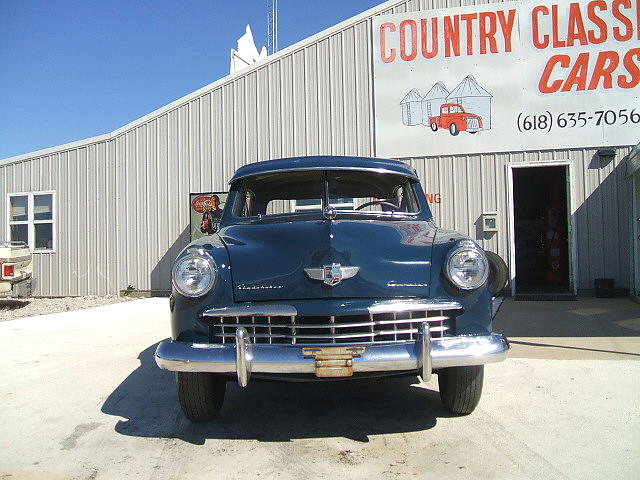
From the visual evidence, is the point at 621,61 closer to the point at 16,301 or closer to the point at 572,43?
the point at 572,43

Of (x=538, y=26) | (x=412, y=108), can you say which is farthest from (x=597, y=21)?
(x=412, y=108)

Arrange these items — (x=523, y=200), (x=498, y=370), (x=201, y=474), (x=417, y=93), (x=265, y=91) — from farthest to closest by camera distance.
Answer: (x=523, y=200) → (x=265, y=91) → (x=417, y=93) → (x=498, y=370) → (x=201, y=474)

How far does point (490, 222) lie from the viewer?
9.24 meters

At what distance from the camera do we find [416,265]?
2.80 metres

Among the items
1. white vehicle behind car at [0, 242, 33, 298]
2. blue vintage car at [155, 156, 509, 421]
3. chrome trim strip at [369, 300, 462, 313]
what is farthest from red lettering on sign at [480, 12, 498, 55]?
white vehicle behind car at [0, 242, 33, 298]

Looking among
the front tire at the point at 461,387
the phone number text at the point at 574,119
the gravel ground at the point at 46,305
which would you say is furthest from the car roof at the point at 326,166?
the gravel ground at the point at 46,305

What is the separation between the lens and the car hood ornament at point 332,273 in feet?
8.87

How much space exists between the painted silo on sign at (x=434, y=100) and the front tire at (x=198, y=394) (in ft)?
24.9

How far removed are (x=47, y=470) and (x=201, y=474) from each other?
82 cm

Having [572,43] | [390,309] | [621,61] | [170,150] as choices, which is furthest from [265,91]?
[390,309]

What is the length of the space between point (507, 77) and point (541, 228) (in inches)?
224

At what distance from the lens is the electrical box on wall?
9211mm

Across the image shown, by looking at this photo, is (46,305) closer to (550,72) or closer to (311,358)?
(311,358)

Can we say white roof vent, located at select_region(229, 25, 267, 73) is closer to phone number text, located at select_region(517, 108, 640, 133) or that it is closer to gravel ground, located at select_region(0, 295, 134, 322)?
gravel ground, located at select_region(0, 295, 134, 322)
